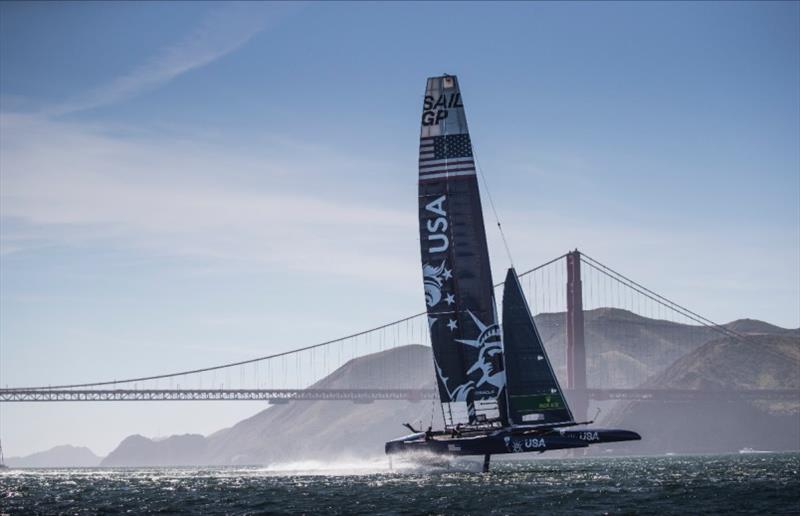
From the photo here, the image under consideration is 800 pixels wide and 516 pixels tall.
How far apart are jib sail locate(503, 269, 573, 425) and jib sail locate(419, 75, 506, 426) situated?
41.1 inches

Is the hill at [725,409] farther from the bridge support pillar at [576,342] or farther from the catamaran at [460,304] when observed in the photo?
the catamaran at [460,304]

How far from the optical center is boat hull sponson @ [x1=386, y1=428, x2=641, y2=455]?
43625 mm

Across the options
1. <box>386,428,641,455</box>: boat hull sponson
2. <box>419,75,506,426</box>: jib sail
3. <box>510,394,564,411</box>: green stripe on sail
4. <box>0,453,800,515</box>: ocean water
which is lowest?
<box>0,453,800,515</box>: ocean water

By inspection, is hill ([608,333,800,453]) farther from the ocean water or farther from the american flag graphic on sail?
the american flag graphic on sail

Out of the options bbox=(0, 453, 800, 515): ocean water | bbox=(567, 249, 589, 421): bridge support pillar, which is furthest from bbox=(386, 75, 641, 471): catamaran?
bbox=(567, 249, 589, 421): bridge support pillar

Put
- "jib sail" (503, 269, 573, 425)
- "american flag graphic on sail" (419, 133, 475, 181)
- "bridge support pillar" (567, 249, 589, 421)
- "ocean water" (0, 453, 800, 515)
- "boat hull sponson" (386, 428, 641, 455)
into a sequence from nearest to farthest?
"ocean water" (0, 453, 800, 515), "boat hull sponson" (386, 428, 641, 455), "american flag graphic on sail" (419, 133, 475, 181), "jib sail" (503, 269, 573, 425), "bridge support pillar" (567, 249, 589, 421)

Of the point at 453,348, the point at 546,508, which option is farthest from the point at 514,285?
the point at 546,508

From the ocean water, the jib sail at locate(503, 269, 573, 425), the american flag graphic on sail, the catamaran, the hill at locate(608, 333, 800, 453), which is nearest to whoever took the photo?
the ocean water

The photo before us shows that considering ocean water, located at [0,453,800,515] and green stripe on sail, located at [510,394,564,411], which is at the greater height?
green stripe on sail, located at [510,394,564,411]

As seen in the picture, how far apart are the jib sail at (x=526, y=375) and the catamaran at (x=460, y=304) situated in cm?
5

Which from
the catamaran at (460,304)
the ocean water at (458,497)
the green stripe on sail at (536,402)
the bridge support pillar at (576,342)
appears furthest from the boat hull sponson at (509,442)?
the bridge support pillar at (576,342)

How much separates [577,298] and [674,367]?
71.2m

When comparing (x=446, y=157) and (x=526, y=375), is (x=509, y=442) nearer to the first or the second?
(x=526, y=375)

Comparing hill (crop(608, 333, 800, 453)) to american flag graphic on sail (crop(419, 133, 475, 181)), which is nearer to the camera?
american flag graphic on sail (crop(419, 133, 475, 181))
